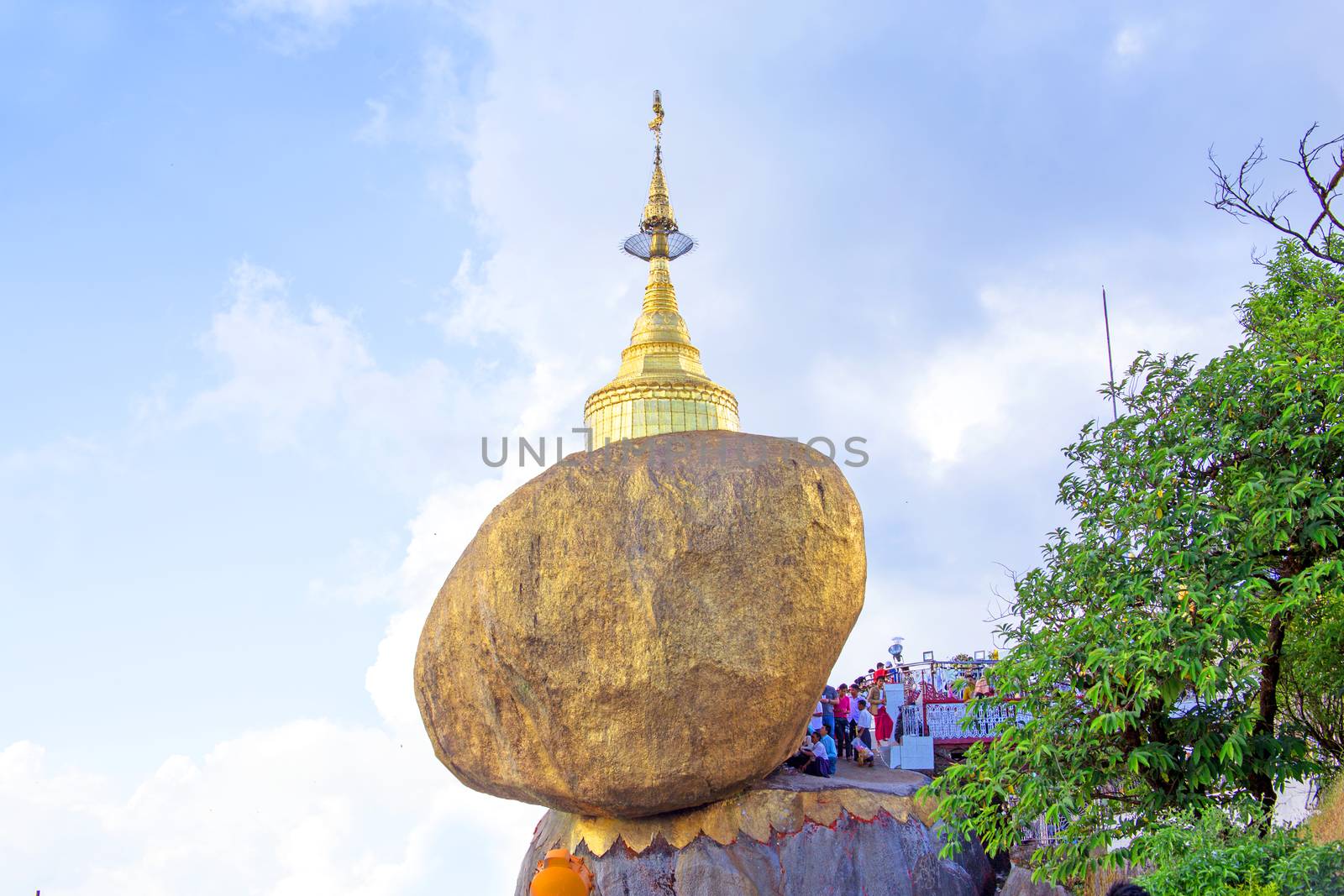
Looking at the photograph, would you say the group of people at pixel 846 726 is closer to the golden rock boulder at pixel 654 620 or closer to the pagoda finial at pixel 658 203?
the golden rock boulder at pixel 654 620

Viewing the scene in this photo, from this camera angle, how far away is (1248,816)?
374 inches

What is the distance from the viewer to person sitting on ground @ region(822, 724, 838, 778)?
16.5m

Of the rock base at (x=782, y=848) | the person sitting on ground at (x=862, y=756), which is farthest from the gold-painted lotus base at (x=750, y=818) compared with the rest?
the person sitting on ground at (x=862, y=756)

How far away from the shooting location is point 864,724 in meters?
20.0

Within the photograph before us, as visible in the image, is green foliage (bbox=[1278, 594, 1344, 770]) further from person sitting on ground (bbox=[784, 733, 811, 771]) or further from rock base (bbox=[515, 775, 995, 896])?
person sitting on ground (bbox=[784, 733, 811, 771])

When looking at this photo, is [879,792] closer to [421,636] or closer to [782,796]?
[782,796]

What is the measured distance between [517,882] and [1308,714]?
10578mm

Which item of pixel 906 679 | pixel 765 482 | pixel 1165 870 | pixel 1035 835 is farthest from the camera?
pixel 906 679

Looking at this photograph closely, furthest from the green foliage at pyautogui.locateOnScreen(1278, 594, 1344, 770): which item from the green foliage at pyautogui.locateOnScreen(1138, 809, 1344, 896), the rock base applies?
the rock base

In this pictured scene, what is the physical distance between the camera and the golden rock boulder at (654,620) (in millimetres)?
13766

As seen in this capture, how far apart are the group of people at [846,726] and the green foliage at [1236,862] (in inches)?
282

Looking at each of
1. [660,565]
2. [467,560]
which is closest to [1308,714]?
[660,565]

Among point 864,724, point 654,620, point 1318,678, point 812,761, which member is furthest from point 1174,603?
point 864,724

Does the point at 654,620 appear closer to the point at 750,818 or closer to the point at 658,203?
the point at 750,818
